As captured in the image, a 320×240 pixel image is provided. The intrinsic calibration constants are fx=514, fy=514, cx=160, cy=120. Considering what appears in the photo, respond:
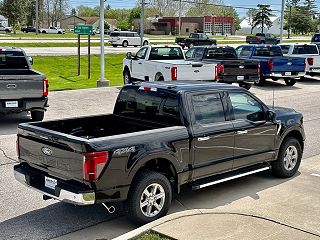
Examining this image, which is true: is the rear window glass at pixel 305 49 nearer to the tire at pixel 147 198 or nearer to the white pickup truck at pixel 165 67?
the white pickup truck at pixel 165 67

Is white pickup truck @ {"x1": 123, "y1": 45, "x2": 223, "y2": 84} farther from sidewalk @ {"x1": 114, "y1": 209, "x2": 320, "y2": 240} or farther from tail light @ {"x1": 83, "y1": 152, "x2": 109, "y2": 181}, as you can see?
tail light @ {"x1": 83, "y1": 152, "x2": 109, "y2": 181}

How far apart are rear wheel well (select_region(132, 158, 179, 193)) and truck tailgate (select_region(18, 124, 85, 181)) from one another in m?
0.87

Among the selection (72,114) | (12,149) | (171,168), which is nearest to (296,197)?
(171,168)

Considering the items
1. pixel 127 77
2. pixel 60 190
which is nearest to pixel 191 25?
pixel 127 77

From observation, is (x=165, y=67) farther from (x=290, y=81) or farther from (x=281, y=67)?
(x=290, y=81)

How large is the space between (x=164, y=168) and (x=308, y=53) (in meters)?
21.6

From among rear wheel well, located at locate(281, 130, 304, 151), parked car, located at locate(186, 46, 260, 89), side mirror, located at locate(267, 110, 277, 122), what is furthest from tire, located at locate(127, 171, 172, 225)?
parked car, located at locate(186, 46, 260, 89)

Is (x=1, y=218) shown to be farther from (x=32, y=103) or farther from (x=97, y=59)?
(x=97, y=59)

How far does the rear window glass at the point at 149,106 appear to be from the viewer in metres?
7.09

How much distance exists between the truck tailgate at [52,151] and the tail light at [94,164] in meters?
0.07

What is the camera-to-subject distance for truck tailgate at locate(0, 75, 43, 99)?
12094mm

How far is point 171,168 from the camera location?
6723 millimetres

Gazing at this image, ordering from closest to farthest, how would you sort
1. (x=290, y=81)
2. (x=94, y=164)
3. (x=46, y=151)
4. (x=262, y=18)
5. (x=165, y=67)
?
(x=94, y=164) < (x=46, y=151) < (x=165, y=67) < (x=290, y=81) < (x=262, y=18)

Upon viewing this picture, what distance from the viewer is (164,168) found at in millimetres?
6762
